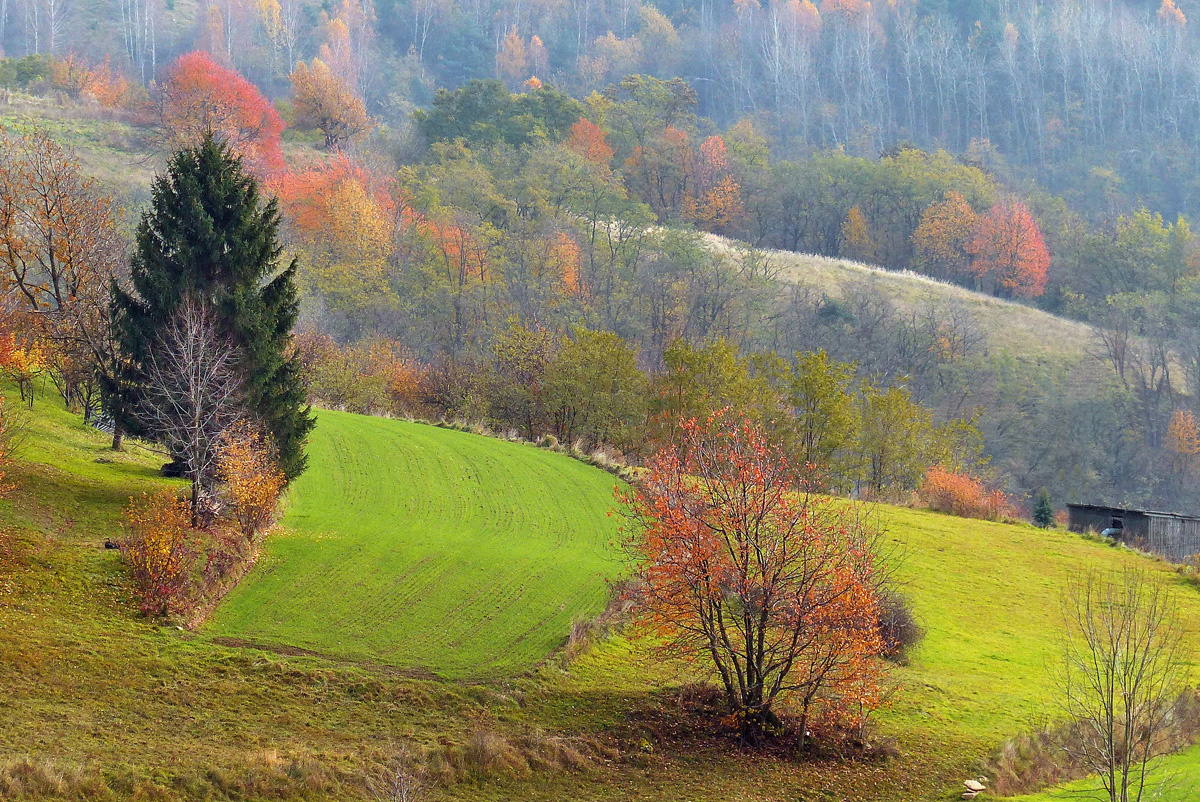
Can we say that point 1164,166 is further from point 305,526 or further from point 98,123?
point 305,526

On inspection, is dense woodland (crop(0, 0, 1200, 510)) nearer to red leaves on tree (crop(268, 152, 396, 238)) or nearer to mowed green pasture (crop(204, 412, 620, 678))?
red leaves on tree (crop(268, 152, 396, 238))

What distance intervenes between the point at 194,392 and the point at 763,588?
13451mm

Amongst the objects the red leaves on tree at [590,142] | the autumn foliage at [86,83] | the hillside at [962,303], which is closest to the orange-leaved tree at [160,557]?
the hillside at [962,303]

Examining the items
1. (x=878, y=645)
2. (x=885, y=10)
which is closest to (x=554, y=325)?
(x=878, y=645)

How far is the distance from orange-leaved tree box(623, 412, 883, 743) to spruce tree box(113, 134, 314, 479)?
11517 mm

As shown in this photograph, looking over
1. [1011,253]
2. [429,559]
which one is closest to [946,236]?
[1011,253]

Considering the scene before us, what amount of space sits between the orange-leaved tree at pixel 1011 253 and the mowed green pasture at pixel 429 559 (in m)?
76.9

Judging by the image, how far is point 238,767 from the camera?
14305mm

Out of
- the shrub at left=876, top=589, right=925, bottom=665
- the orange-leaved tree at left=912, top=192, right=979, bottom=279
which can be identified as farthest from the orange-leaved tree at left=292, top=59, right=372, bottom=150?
the shrub at left=876, top=589, right=925, bottom=665

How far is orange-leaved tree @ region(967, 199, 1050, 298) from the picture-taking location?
100m

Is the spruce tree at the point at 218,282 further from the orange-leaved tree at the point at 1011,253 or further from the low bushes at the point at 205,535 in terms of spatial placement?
the orange-leaved tree at the point at 1011,253

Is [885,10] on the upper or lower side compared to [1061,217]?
upper

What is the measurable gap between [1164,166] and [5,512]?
5439 inches

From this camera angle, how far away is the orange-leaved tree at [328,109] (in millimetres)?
107750
